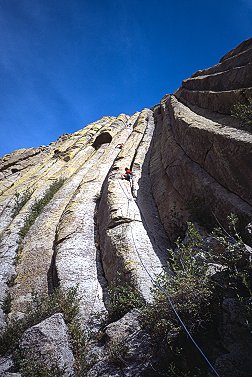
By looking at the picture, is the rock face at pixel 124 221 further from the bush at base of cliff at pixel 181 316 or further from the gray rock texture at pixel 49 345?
the bush at base of cliff at pixel 181 316

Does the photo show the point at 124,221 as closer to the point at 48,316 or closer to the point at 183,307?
the point at 48,316

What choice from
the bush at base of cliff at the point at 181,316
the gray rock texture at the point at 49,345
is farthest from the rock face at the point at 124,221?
the bush at base of cliff at the point at 181,316

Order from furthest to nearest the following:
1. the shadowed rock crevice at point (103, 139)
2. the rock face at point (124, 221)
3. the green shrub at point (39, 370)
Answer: the shadowed rock crevice at point (103, 139), the rock face at point (124, 221), the green shrub at point (39, 370)

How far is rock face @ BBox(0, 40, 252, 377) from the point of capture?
642cm

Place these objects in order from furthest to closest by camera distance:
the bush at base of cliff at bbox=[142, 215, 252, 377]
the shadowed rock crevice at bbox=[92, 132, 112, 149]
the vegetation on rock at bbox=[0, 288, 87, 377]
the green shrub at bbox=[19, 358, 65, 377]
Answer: the shadowed rock crevice at bbox=[92, 132, 112, 149] < the vegetation on rock at bbox=[0, 288, 87, 377] < the green shrub at bbox=[19, 358, 65, 377] < the bush at base of cliff at bbox=[142, 215, 252, 377]

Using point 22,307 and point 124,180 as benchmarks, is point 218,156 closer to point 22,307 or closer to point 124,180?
point 124,180

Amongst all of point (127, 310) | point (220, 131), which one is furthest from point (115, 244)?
point (220, 131)

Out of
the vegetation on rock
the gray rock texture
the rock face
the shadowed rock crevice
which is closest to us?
the vegetation on rock

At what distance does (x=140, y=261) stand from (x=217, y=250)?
259cm

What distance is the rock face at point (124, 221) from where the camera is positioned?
6.42 meters

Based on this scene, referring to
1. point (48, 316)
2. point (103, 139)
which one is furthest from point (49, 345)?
point (103, 139)

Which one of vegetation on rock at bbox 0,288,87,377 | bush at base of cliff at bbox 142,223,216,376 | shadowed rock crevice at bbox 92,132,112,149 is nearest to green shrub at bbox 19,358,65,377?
vegetation on rock at bbox 0,288,87,377

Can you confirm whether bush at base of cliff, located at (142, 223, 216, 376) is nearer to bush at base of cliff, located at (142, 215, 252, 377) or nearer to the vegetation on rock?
bush at base of cliff, located at (142, 215, 252, 377)

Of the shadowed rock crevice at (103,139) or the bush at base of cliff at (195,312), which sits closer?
the bush at base of cliff at (195,312)
